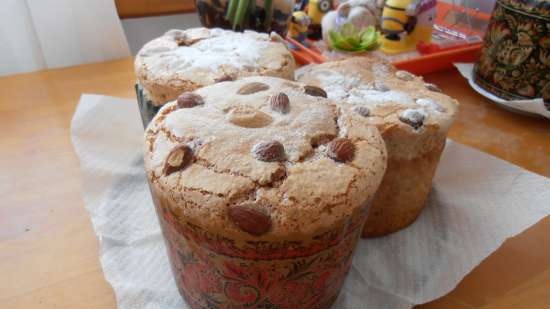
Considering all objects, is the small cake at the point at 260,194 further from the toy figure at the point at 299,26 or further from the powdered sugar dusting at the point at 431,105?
the toy figure at the point at 299,26

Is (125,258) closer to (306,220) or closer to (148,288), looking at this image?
(148,288)

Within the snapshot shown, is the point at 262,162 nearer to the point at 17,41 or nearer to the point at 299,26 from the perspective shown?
the point at 299,26

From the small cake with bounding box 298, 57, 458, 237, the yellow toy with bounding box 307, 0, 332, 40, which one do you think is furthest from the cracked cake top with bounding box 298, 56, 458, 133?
the yellow toy with bounding box 307, 0, 332, 40

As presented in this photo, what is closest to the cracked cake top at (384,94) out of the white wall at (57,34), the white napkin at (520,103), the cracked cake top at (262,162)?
the cracked cake top at (262,162)

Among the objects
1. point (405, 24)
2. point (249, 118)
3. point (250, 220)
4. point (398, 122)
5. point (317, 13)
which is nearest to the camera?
point (250, 220)

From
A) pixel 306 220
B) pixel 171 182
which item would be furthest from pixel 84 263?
pixel 306 220

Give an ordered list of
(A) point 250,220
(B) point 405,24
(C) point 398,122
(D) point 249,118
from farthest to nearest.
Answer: (B) point 405,24 → (C) point 398,122 → (D) point 249,118 → (A) point 250,220

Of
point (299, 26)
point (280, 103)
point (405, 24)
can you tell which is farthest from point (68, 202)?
point (405, 24)
